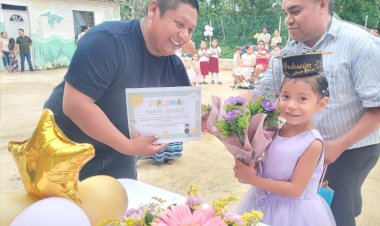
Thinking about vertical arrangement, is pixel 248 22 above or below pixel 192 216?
above

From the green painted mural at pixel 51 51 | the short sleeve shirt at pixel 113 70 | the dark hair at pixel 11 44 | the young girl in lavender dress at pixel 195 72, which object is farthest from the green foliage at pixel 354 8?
the short sleeve shirt at pixel 113 70

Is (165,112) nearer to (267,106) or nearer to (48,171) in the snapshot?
(267,106)

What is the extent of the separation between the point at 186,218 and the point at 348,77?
4.69 ft

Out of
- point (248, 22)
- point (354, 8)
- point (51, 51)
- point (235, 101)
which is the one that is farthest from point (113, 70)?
point (354, 8)

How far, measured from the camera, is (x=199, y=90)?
58.6 inches

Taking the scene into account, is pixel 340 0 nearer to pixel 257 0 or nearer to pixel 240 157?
pixel 257 0

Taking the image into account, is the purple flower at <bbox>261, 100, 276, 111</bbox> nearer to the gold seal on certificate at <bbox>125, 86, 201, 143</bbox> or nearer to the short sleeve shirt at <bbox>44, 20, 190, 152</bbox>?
the gold seal on certificate at <bbox>125, 86, 201, 143</bbox>

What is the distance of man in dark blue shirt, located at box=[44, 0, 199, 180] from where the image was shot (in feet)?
4.95

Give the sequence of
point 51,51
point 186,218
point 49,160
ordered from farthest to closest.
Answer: point 51,51 → point 49,160 → point 186,218

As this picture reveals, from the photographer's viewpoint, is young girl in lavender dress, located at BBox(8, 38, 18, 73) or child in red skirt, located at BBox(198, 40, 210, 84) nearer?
child in red skirt, located at BBox(198, 40, 210, 84)

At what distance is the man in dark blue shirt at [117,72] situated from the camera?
4.95 feet

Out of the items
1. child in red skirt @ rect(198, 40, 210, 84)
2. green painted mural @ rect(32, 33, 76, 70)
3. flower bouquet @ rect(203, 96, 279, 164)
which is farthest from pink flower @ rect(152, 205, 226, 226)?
green painted mural @ rect(32, 33, 76, 70)

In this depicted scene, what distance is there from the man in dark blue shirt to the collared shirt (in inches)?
31.0

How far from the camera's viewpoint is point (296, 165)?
1.63m
